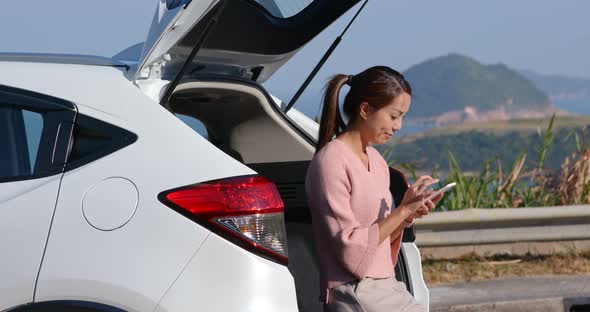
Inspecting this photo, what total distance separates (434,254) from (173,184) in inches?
179

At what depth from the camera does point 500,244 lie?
24.9 feet

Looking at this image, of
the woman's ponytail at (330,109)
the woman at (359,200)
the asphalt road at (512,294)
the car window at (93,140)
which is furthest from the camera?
the asphalt road at (512,294)

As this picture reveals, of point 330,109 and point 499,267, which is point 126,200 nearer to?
point 330,109

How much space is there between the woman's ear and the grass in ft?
12.6

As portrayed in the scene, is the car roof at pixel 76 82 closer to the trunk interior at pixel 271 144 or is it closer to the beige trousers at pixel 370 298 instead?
the trunk interior at pixel 271 144

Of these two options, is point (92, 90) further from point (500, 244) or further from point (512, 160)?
point (512, 160)

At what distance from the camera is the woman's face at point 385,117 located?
3.66 metres

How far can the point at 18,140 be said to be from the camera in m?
3.53

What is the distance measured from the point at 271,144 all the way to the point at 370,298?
1294 mm

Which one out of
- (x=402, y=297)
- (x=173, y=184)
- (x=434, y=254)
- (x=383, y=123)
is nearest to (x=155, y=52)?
(x=173, y=184)

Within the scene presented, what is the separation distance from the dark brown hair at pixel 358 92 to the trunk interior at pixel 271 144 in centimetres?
65

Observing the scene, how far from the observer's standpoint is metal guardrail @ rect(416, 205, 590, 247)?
737 centimetres

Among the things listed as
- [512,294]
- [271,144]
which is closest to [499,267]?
[512,294]

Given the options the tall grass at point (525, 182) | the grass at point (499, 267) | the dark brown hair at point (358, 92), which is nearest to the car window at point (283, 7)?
the dark brown hair at point (358, 92)
